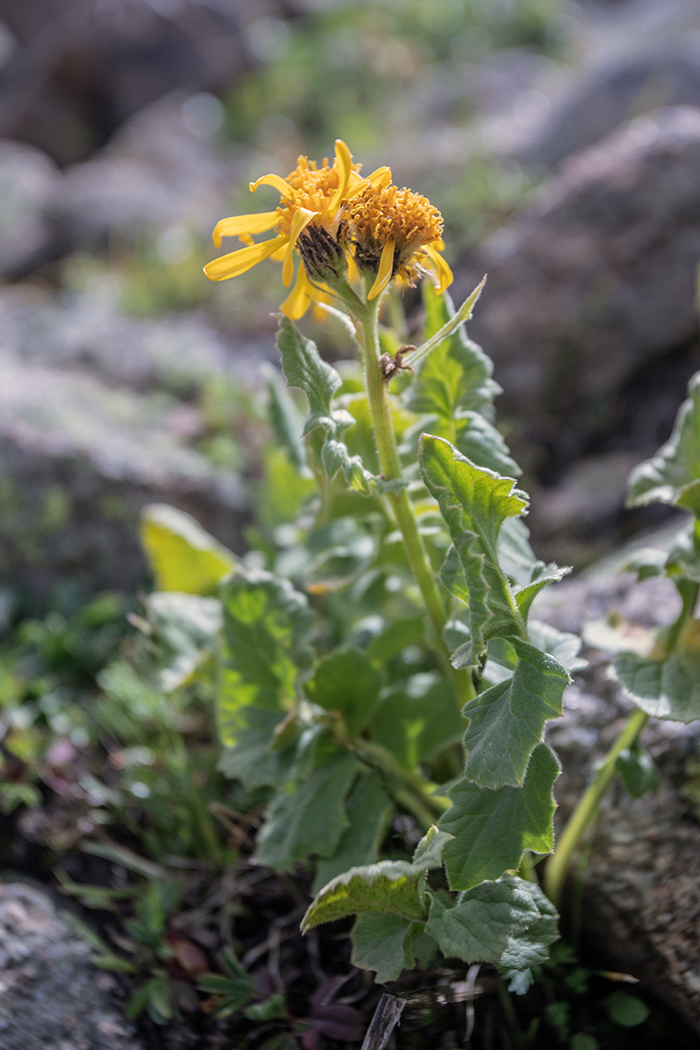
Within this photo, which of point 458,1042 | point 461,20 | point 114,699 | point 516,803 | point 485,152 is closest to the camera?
point 516,803

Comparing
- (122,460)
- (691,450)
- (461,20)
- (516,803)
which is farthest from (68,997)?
(461,20)

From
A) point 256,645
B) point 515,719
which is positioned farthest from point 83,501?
point 515,719

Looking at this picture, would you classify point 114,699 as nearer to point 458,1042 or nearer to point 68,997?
point 68,997

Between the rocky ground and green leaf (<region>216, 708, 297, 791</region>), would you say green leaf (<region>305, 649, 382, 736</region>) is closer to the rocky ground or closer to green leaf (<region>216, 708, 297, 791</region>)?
green leaf (<region>216, 708, 297, 791</region>)

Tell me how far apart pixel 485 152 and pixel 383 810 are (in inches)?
175

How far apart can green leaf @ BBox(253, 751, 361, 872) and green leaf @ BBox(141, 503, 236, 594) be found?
75 cm

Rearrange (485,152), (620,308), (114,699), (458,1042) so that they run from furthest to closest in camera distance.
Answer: (485,152) < (620,308) < (114,699) < (458,1042)

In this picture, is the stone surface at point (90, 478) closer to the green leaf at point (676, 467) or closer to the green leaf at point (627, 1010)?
the green leaf at point (676, 467)

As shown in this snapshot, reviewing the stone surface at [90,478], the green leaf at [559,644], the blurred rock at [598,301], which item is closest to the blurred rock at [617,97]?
the blurred rock at [598,301]

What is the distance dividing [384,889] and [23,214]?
21.3ft

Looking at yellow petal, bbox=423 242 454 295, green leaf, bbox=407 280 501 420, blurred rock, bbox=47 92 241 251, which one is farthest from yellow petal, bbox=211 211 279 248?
blurred rock, bbox=47 92 241 251

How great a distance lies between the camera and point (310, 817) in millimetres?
1461

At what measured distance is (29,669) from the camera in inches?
99.5

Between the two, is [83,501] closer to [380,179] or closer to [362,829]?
[362,829]
